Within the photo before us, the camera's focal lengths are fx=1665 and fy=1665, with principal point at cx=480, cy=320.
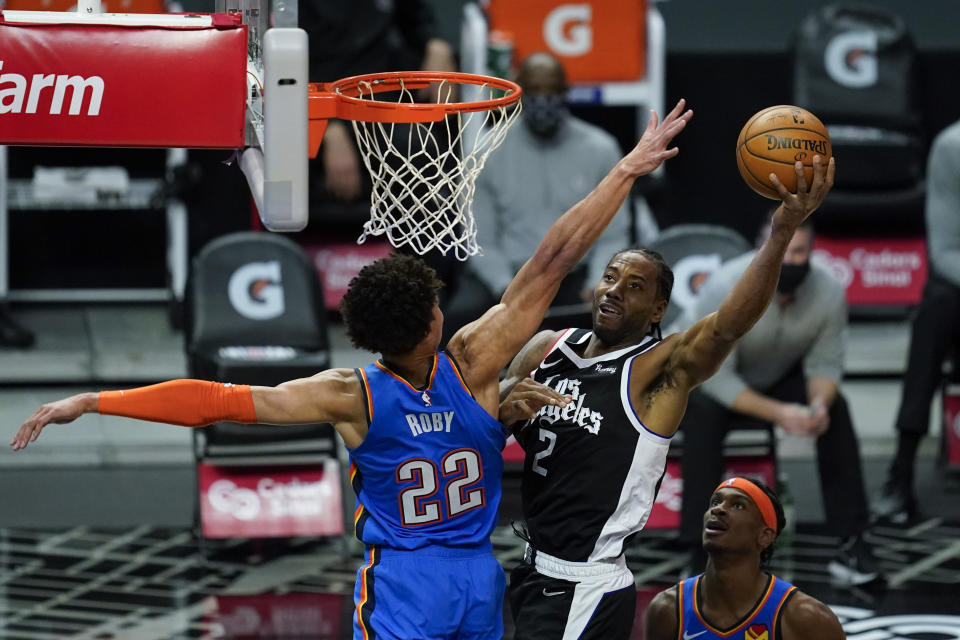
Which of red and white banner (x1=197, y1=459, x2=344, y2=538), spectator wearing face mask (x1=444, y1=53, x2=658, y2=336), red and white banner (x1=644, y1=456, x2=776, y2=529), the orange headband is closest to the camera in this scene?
the orange headband

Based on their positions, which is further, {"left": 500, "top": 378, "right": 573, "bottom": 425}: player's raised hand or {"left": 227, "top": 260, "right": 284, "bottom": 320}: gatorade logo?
{"left": 227, "top": 260, "right": 284, "bottom": 320}: gatorade logo

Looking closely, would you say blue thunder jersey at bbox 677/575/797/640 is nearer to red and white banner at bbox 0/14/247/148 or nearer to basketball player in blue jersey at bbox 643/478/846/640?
basketball player in blue jersey at bbox 643/478/846/640

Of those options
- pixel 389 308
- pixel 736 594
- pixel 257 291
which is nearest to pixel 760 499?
pixel 736 594

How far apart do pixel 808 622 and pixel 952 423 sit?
12.5 ft

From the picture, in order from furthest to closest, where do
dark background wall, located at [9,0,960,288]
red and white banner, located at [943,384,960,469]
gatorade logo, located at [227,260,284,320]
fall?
dark background wall, located at [9,0,960,288], red and white banner, located at [943,384,960,469], gatorade logo, located at [227,260,284,320]

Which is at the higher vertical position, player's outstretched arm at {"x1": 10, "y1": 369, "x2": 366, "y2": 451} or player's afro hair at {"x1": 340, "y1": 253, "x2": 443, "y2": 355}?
player's afro hair at {"x1": 340, "y1": 253, "x2": 443, "y2": 355}

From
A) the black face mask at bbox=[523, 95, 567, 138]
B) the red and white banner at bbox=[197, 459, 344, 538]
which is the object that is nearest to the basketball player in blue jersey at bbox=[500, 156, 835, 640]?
the red and white banner at bbox=[197, 459, 344, 538]

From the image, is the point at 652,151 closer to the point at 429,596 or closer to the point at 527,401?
the point at 527,401

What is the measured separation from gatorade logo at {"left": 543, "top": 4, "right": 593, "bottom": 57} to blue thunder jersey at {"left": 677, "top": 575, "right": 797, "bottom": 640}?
529 centimetres

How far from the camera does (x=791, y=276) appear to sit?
7.29 meters

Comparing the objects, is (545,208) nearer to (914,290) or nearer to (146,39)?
(914,290)

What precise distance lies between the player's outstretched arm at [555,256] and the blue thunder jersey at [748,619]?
0.97 metres

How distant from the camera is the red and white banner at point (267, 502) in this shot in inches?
291

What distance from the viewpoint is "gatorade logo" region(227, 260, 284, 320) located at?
7.74 metres
